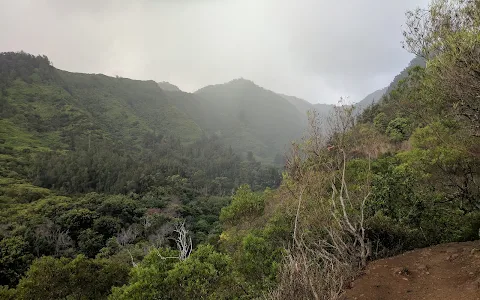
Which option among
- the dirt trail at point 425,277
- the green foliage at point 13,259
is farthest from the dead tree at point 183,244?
the green foliage at point 13,259

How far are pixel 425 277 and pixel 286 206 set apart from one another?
4.88 metres

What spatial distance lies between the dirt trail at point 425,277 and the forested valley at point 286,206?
0.50 m

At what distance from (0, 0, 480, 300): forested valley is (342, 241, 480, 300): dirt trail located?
1.64 ft

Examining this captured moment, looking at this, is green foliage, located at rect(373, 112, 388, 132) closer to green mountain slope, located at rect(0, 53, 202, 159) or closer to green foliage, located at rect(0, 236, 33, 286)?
green foliage, located at rect(0, 236, 33, 286)

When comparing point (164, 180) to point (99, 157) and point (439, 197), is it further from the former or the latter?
point (439, 197)

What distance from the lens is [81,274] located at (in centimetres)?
1021

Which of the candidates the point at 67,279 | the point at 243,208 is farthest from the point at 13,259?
the point at 243,208

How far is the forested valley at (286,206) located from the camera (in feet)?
21.9

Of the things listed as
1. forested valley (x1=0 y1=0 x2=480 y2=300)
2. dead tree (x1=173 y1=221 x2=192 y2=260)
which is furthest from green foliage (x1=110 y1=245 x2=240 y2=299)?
dead tree (x1=173 y1=221 x2=192 y2=260)

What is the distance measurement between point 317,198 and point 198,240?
27.7 m

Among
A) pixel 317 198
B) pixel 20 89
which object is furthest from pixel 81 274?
pixel 20 89

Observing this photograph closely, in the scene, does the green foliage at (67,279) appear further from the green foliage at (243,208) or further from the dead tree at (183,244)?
the green foliage at (243,208)

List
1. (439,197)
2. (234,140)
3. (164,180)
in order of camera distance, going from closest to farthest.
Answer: (439,197)
(164,180)
(234,140)

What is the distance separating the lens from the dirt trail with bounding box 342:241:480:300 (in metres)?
5.29
